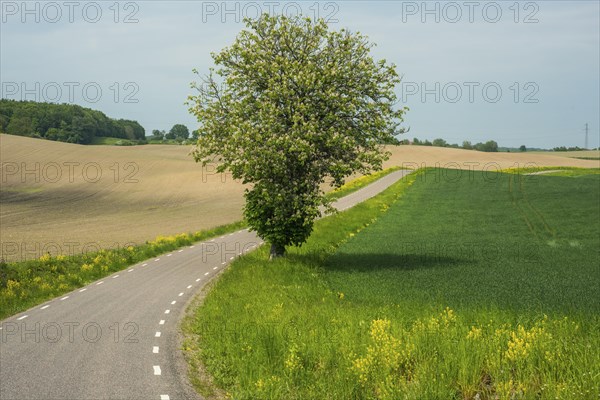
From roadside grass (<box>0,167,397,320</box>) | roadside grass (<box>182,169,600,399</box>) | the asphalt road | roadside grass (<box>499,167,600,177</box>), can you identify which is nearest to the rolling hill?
roadside grass (<box>0,167,397,320</box>)

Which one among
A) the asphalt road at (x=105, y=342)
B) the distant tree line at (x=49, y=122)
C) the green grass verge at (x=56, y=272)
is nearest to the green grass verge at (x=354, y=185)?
the green grass verge at (x=56, y=272)

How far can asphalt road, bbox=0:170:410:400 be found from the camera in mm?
15273

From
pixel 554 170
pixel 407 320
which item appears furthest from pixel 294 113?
pixel 554 170

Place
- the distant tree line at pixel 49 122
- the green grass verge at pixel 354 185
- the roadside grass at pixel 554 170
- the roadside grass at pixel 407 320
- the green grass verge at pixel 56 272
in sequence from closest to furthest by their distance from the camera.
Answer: the roadside grass at pixel 407 320
the green grass verge at pixel 56 272
the green grass verge at pixel 354 185
the roadside grass at pixel 554 170
the distant tree line at pixel 49 122

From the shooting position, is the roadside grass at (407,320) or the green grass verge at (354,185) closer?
the roadside grass at (407,320)

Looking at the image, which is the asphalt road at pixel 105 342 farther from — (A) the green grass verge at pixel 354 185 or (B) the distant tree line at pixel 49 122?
(B) the distant tree line at pixel 49 122

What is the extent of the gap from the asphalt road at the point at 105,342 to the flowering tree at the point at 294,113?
21.4 ft

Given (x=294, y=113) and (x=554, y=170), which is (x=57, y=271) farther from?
(x=554, y=170)

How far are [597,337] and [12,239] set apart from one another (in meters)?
41.0

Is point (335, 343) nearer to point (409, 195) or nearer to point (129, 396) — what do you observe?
point (129, 396)

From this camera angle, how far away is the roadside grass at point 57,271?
27.0 m

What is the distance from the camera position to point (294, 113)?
32688 mm

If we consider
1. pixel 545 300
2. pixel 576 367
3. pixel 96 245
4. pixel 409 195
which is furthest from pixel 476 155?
pixel 576 367

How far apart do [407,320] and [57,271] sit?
21.3 metres
